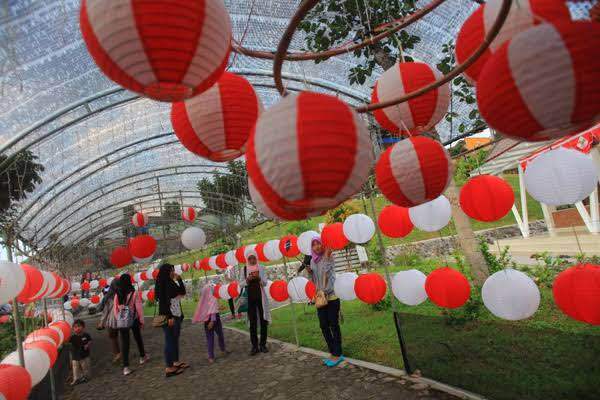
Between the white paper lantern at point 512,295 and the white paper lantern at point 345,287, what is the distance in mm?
1917

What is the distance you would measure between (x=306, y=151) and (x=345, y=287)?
3421 millimetres

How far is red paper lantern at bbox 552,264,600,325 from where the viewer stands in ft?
6.43

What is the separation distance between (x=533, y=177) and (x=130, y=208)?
15.1 m

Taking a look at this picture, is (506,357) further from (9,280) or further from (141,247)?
(141,247)

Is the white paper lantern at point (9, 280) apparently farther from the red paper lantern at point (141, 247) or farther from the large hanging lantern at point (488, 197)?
the red paper lantern at point (141, 247)

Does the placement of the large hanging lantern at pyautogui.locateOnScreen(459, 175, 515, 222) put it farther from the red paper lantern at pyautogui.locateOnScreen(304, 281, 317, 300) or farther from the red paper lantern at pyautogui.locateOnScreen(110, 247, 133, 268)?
the red paper lantern at pyautogui.locateOnScreen(110, 247, 133, 268)

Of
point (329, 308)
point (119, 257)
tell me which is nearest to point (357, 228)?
point (329, 308)

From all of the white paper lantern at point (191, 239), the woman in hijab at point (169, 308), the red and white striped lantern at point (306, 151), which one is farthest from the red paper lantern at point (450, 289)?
the white paper lantern at point (191, 239)

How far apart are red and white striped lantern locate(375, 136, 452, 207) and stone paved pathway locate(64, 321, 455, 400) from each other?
88.2 inches

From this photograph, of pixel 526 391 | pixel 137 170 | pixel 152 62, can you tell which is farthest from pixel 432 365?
pixel 137 170

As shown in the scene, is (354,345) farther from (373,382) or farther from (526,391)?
(526,391)

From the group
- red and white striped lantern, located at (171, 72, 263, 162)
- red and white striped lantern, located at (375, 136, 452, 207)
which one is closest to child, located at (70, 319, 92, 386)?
red and white striped lantern, located at (171, 72, 263, 162)

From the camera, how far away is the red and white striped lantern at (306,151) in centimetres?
110

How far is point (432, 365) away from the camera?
3332mm
